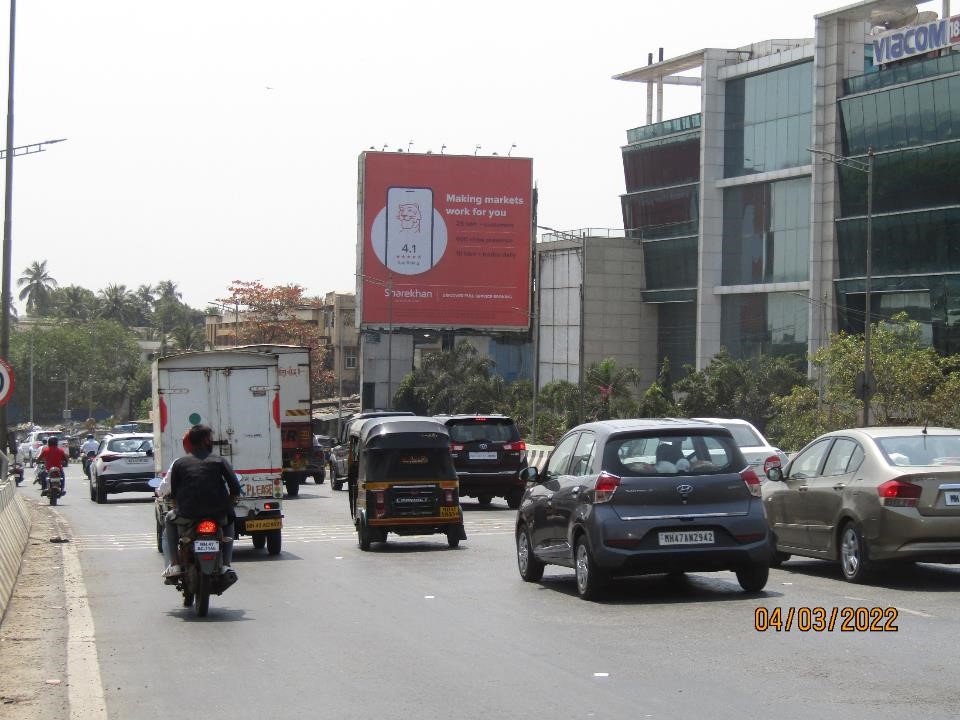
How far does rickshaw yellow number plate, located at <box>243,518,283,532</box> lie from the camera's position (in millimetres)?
19583

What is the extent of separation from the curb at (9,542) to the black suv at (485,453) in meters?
8.94

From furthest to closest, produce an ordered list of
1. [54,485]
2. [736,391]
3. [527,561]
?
[736,391], [54,485], [527,561]

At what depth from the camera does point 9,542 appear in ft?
56.7

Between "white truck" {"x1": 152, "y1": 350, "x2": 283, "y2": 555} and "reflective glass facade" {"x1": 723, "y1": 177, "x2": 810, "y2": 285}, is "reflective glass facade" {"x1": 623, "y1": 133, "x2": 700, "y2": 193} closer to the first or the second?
"reflective glass facade" {"x1": 723, "y1": 177, "x2": 810, "y2": 285}

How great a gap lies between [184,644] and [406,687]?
117 inches

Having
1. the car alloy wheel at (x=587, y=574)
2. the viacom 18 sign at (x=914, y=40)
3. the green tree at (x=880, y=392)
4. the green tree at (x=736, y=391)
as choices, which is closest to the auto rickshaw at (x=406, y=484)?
the car alloy wheel at (x=587, y=574)

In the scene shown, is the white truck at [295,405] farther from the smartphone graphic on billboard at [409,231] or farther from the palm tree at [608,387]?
the smartphone graphic on billboard at [409,231]

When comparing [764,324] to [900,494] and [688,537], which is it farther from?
[688,537]

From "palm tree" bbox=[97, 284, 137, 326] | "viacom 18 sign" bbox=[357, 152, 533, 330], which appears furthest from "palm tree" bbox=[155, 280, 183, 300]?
"viacom 18 sign" bbox=[357, 152, 533, 330]

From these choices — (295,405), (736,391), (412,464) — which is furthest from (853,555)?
(736,391)

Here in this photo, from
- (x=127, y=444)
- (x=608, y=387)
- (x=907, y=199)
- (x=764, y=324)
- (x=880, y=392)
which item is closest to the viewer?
(x=127, y=444)

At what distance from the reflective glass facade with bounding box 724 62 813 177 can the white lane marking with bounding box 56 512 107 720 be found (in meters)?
62.5

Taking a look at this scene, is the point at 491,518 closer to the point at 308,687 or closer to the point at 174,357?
the point at 174,357
